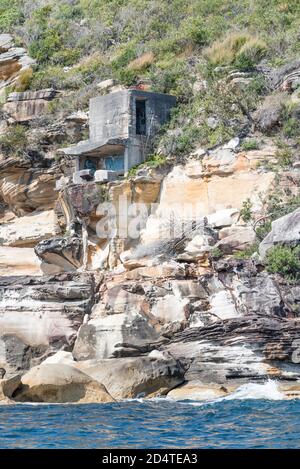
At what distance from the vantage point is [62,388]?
1939 cm

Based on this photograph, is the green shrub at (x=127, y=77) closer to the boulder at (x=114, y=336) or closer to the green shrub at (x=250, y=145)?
the green shrub at (x=250, y=145)

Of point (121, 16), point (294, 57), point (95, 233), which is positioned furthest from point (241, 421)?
point (121, 16)

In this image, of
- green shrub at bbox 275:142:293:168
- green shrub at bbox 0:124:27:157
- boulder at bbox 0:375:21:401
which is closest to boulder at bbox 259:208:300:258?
green shrub at bbox 275:142:293:168

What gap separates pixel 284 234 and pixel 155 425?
380 inches

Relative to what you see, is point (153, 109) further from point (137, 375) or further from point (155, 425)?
point (155, 425)

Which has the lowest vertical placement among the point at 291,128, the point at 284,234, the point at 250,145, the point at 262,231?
the point at 262,231

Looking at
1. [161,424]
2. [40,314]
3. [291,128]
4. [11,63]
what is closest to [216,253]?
[40,314]

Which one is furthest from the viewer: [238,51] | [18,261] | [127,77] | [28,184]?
[127,77]

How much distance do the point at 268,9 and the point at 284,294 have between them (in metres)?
19.4

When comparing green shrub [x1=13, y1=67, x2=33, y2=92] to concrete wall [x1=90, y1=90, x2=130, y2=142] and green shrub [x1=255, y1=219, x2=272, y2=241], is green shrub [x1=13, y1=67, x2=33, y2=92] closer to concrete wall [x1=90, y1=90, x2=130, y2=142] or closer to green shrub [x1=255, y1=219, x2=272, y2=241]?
concrete wall [x1=90, y1=90, x2=130, y2=142]

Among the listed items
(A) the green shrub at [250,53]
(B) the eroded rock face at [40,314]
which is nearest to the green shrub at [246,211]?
(B) the eroded rock face at [40,314]

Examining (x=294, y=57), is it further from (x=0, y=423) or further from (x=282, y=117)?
(x=0, y=423)

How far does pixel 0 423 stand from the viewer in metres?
16.6

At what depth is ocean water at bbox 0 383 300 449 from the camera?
14.2 metres
